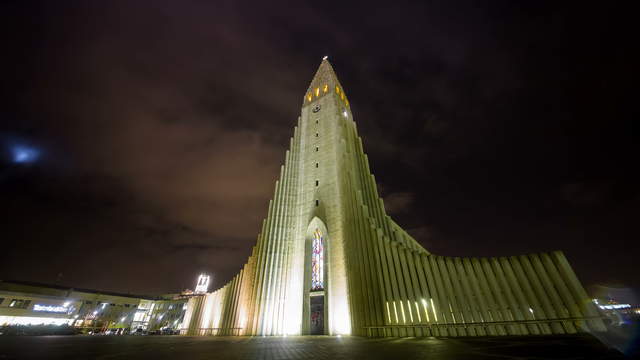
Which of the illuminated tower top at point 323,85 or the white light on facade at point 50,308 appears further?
the white light on facade at point 50,308

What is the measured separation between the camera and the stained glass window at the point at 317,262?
20062 millimetres

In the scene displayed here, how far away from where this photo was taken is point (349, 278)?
58.9 ft

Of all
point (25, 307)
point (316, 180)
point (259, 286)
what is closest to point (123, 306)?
point (25, 307)

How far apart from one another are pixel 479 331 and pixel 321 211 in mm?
12897

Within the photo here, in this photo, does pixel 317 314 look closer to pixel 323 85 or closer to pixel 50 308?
pixel 323 85

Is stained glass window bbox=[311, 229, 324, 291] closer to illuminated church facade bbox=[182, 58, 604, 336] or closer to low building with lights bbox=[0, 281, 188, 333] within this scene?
illuminated church facade bbox=[182, 58, 604, 336]

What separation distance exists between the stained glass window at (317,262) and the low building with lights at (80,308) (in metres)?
29.2

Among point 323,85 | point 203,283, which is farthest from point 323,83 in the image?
point 203,283

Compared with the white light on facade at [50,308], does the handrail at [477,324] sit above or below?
below

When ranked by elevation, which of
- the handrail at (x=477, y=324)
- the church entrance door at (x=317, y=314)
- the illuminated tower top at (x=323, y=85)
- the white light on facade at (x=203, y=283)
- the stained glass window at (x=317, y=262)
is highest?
the illuminated tower top at (x=323, y=85)

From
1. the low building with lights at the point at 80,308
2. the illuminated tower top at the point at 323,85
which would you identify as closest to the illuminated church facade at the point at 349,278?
the illuminated tower top at the point at 323,85

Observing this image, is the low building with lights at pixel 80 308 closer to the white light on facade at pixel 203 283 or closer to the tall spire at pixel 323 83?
the tall spire at pixel 323 83

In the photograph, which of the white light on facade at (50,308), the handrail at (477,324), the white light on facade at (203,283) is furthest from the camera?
the white light on facade at (203,283)

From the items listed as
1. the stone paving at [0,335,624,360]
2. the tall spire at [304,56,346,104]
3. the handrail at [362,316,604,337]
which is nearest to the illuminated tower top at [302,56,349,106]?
the tall spire at [304,56,346,104]
